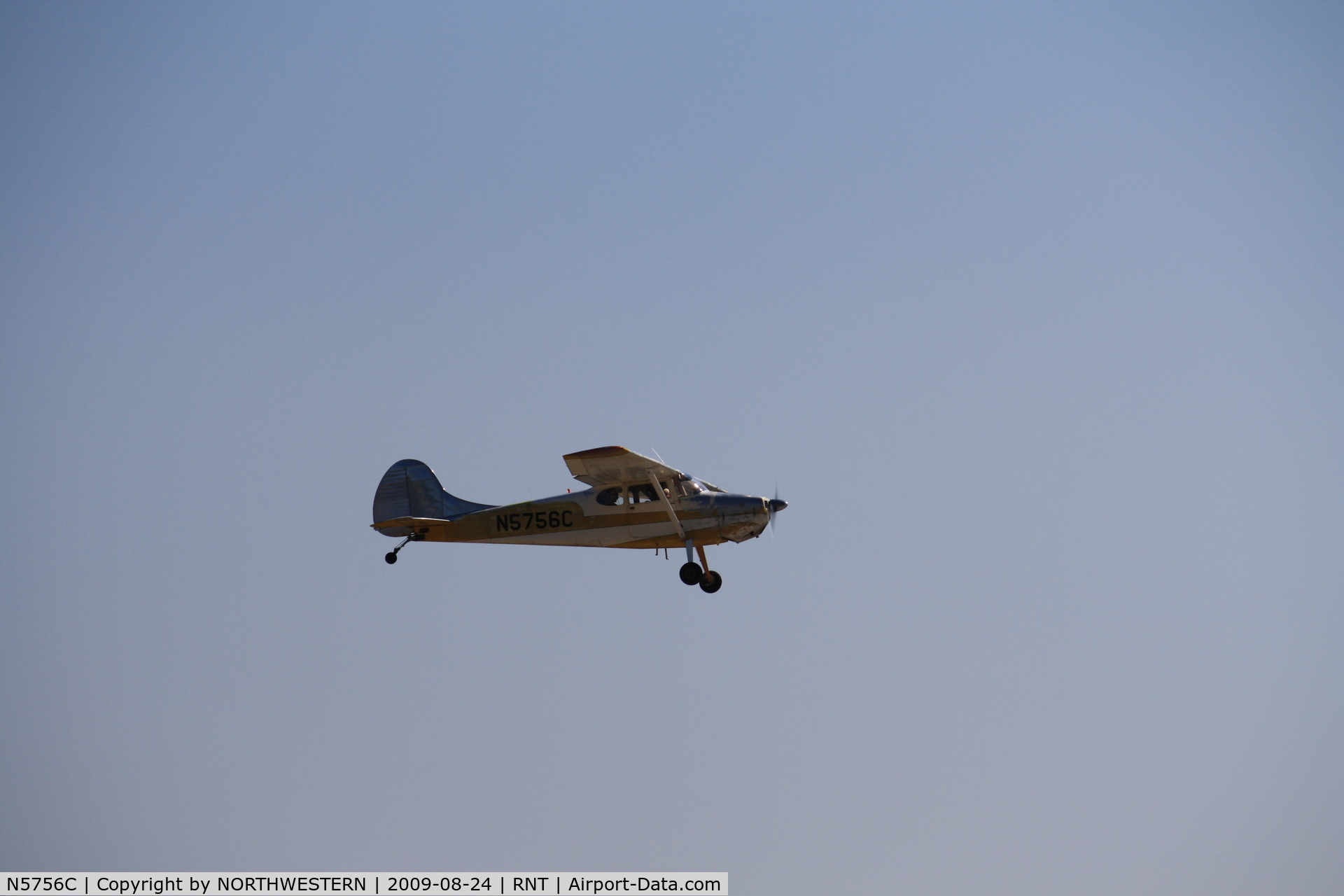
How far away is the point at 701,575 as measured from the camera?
3089 centimetres

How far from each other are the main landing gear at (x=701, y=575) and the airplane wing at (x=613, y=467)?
167 centimetres

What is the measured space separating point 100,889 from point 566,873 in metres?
9.94

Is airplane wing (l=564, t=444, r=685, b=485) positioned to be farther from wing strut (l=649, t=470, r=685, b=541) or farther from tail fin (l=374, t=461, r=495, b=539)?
tail fin (l=374, t=461, r=495, b=539)

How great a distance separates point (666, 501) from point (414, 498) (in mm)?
6719

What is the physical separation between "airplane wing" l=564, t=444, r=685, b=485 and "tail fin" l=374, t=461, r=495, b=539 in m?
3.69

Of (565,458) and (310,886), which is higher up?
(565,458)

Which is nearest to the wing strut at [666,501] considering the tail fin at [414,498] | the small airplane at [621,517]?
the small airplane at [621,517]

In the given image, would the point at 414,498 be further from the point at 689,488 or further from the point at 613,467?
the point at 689,488

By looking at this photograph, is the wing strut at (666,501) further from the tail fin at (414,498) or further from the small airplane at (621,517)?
the tail fin at (414,498)

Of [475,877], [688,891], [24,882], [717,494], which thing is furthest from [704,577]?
[24,882]

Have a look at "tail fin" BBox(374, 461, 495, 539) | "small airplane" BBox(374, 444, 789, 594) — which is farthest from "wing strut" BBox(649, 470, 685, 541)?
"tail fin" BBox(374, 461, 495, 539)

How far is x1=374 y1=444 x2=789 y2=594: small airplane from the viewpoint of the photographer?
3019 centimetres

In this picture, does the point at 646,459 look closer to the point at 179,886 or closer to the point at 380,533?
the point at 380,533

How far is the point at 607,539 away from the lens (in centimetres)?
3123
